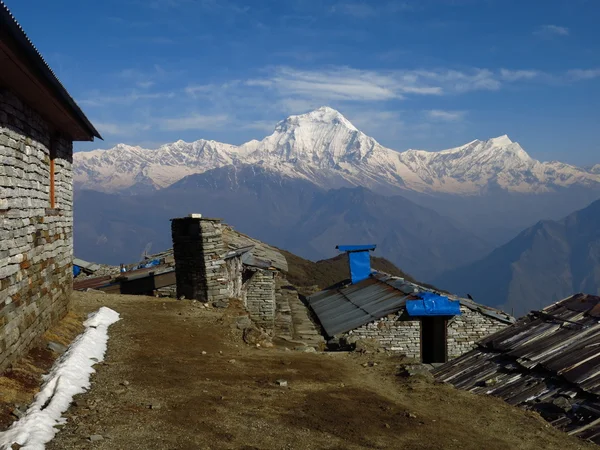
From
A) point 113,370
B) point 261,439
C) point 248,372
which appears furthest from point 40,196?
point 261,439

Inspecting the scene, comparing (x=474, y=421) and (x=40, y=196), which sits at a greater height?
(x=40, y=196)

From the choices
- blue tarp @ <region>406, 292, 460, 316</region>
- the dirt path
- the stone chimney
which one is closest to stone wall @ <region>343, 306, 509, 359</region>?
blue tarp @ <region>406, 292, 460, 316</region>

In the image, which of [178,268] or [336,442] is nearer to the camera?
[336,442]

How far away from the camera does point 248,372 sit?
39.8 feet

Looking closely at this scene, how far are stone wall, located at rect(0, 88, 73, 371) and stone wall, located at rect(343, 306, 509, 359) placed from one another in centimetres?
1265

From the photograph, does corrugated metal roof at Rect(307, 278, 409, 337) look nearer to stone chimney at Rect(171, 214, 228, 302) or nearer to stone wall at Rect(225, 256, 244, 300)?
stone wall at Rect(225, 256, 244, 300)

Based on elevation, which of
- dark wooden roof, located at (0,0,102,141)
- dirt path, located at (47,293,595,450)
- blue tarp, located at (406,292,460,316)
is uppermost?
dark wooden roof, located at (0,0,102,141)

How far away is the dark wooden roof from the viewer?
6984 millimetres

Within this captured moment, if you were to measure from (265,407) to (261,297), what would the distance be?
50.0ft

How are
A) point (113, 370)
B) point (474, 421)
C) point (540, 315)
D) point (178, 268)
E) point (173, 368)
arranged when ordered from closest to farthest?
1. point (474, 421)
2. point (113, 370)
3. point (173, 368)
4. point (540, 315)
5. point (178, 268)

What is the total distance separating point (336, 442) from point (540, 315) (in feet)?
26.9

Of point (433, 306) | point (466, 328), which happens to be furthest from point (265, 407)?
point (466, 328)

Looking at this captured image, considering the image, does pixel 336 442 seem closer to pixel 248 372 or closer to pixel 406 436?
pixel 406 436

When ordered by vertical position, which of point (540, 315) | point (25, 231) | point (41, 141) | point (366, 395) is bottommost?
point (366, 395)
